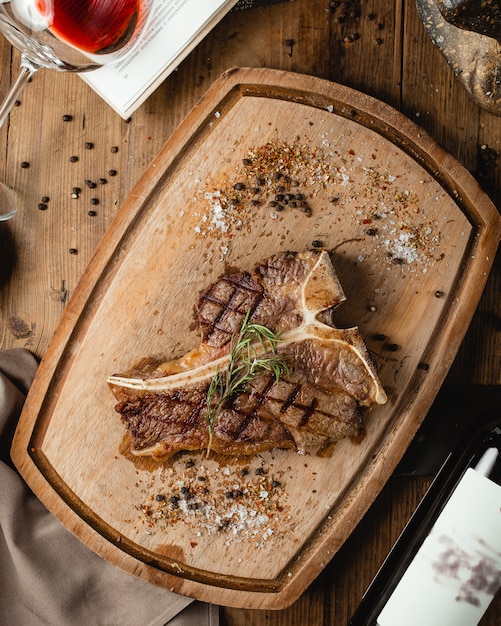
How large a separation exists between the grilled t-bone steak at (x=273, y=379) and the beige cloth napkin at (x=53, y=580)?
2.12 feet

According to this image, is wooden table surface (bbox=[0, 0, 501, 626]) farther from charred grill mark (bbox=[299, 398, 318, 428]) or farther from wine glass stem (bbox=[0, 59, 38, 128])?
charred grill mark (bbox=[299, 398, 318, 428])

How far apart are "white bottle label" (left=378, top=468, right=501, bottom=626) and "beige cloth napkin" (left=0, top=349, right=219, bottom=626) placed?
991 mm

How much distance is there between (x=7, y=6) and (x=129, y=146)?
821mm

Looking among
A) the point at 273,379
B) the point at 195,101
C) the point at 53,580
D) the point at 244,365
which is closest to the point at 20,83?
the point at 195,101

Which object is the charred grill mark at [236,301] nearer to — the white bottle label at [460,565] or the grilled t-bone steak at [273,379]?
the grilled t-bone steak at [273,379]

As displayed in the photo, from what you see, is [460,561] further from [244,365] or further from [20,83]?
[20,83]

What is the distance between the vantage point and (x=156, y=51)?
272 cm

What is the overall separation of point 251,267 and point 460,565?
1420mm

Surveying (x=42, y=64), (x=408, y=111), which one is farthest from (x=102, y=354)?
(x=408, y=111)

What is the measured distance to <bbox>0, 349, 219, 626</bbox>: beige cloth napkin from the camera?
9.18ft

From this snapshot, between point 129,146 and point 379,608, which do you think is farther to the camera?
point 129,146

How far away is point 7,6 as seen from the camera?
87.5 inches

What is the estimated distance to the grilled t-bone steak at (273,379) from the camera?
255 cm

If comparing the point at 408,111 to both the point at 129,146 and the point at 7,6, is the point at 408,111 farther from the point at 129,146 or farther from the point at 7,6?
the point at 7,6
